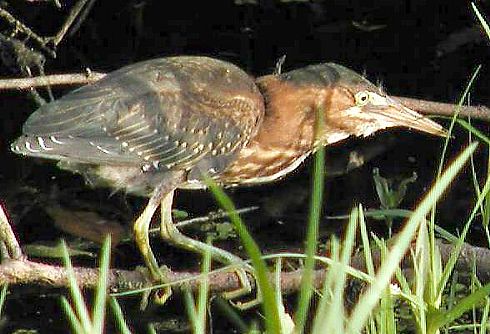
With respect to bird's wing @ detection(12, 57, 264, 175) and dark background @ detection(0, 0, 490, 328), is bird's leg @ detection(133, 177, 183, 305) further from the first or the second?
dark background @ detection(0, 0, 490, 328)

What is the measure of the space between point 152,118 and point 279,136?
47 centimetres

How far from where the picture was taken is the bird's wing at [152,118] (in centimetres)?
454

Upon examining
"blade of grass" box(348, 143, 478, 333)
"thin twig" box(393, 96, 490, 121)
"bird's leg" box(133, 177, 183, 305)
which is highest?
"blade of grass" box(348, 143, 478, 333)

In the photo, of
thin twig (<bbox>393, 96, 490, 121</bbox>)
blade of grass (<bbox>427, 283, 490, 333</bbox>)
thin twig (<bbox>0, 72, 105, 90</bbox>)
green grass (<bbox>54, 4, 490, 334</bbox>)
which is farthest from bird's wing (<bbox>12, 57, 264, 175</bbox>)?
blade of grass (<bbox>427, 283, 490, 333</bbox>)

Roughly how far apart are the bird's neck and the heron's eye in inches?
5.0

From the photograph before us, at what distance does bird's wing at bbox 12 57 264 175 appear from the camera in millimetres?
4539

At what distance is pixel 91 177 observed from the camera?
4.77 meters

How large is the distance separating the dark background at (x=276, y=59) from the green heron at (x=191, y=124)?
850 millimetres

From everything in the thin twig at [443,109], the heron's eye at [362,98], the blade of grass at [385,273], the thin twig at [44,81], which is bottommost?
the thin twig at [443,109]

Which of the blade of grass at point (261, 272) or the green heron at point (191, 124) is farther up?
the blade of grass at point (261, 272)

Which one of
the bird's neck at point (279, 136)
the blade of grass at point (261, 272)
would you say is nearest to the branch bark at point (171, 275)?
the bird's neck at point (279, 136)

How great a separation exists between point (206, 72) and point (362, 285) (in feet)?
3.25

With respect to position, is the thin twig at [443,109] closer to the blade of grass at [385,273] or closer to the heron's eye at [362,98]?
the heron's eye at [362,98]

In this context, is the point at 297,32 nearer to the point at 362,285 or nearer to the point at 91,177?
the point at 91,177
